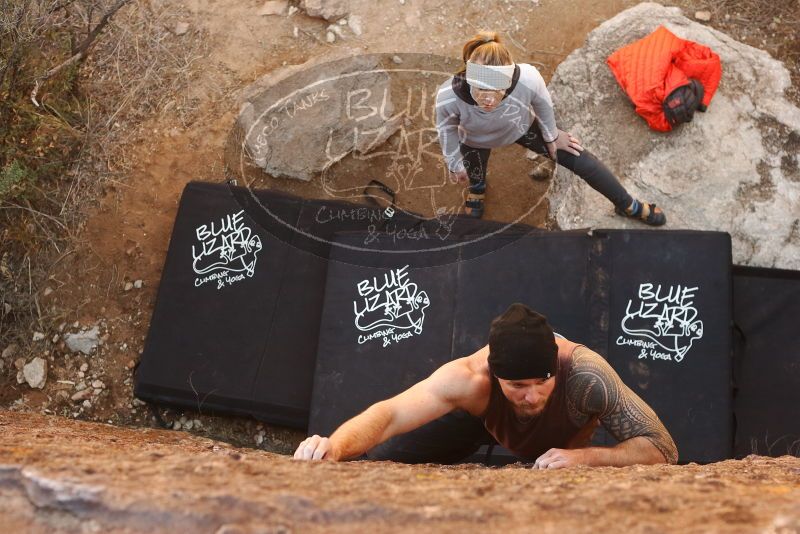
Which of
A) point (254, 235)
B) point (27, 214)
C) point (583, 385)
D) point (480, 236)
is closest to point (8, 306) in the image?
point (27, 214)

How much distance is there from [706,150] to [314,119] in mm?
2220

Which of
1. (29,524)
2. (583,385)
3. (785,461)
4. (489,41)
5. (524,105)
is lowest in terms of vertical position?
(785,461)

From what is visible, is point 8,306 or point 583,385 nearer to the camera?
point 583,385

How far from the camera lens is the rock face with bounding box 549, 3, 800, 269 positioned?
4230mm

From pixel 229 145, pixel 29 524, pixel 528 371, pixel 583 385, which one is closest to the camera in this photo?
pixel 29 524

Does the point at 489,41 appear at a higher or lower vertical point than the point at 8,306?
higher

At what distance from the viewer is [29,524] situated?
1.88 meters

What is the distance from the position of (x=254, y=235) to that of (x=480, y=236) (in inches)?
47.3

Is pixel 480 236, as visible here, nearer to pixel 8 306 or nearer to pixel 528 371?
pixel 528 371

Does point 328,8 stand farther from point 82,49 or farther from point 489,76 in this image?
point 489,76

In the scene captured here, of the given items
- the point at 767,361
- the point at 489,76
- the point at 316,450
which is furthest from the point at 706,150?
the point at 316,450

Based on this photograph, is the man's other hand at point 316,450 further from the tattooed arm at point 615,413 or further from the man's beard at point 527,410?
the tattooed arm at point 615,413

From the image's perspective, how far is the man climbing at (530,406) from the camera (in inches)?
101

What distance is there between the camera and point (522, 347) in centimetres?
254
